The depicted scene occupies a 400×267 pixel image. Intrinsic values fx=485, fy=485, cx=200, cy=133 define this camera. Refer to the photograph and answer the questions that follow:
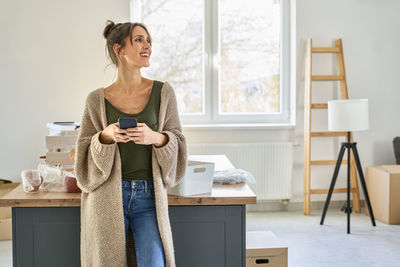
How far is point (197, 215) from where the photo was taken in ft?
7.20

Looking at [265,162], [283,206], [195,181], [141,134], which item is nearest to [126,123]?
[141,134]

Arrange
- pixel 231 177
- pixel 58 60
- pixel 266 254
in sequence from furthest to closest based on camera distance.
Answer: pixel 58 60
pixel 266 254
pixel 231 177

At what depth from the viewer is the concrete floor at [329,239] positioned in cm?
344

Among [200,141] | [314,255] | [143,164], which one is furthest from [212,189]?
[200,141]

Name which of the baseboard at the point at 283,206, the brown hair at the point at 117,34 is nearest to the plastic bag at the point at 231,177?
the brown hair at the point at 117,34

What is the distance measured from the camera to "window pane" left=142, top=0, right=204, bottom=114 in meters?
4.67

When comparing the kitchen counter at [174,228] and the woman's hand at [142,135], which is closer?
the woman's hand at [142,135]

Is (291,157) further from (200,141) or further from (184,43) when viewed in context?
(184,43)

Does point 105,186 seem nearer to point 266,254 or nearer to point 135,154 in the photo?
point 135,154

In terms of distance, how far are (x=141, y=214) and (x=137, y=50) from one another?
2.21 feet

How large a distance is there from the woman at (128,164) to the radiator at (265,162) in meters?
2.54

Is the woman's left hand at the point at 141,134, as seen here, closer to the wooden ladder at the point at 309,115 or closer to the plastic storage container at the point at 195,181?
the plastic storage container at the point at 195,181

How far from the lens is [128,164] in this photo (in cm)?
197

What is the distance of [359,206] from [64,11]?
3.32 m
